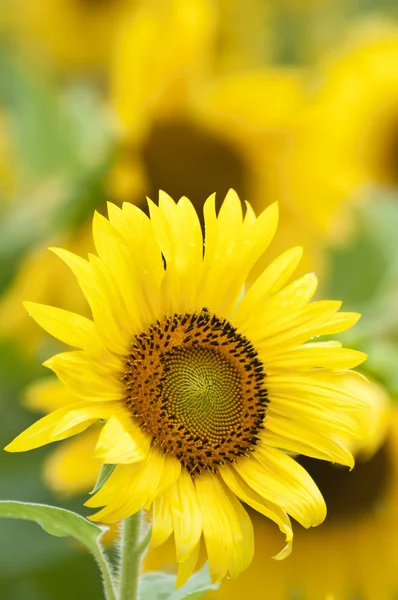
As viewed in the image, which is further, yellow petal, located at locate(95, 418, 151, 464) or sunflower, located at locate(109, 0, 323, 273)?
sunflower, located at locate(109, 0, 323, 273)

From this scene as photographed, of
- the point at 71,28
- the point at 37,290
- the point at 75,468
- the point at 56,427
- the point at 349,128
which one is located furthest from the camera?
the point at 71,28

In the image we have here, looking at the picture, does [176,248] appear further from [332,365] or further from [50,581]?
[50,581]

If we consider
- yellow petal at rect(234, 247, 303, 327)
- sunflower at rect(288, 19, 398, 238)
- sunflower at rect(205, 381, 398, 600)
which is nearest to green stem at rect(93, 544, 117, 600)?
yellow petal at rect(234, 247, 303, 327)

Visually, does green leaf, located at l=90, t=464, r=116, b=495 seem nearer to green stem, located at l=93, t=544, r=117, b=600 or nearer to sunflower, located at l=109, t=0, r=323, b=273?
green stem, located at l=93, t=544, r=117, b=600

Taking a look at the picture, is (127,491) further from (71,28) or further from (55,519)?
(71,28)

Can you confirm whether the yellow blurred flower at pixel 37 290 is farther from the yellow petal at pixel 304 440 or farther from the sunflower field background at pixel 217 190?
the yellow petal at pixel 304 440

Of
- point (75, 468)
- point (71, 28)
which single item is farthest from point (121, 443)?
point (71, 28)
